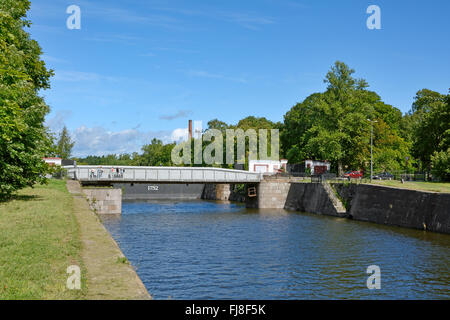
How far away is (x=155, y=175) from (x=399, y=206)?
32771mm

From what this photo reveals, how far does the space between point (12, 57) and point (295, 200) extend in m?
46.5

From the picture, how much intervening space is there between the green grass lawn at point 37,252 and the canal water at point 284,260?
14.2 ft

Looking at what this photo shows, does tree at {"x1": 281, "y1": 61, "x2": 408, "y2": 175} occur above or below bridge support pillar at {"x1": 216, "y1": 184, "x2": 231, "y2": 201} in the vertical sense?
above

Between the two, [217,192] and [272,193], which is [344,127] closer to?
[272,193]

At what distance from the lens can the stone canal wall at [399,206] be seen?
127ft

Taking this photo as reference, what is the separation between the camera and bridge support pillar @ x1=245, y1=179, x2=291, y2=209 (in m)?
67.7

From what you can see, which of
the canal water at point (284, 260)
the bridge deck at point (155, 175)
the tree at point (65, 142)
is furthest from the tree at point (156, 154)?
the canal water at point (284, 260)

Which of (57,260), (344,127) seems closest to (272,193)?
(344,127)

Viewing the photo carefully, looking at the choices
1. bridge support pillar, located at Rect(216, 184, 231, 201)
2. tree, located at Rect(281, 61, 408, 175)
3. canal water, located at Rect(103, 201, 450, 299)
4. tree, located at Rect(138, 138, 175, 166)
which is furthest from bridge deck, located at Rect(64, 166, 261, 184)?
tree, located at Rect(138, 138, 175, 166)

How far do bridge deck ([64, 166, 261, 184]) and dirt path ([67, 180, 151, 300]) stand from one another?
126ft

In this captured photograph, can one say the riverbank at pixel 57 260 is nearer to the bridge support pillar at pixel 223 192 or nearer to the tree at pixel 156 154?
the bridge support pillar at pixel 223 192

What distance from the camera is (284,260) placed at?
86.3 ft

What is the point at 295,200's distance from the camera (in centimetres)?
6575

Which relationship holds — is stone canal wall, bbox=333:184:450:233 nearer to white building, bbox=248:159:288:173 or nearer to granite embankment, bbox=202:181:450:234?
granite embankment, bbox=202:181:450:234
